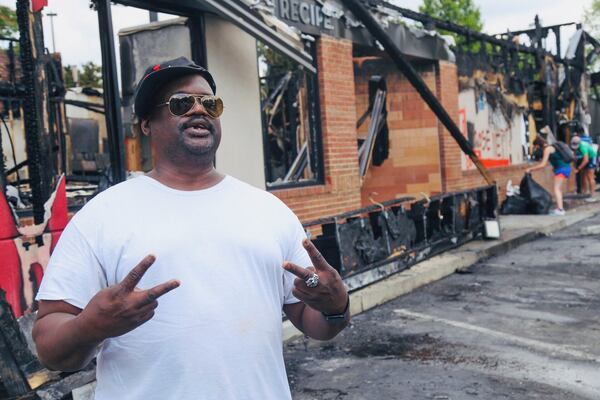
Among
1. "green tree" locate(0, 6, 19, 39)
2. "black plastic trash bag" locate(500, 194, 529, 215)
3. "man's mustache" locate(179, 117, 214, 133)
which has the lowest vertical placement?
"black plastic trash bag" locate(500, 194, 529, 215)

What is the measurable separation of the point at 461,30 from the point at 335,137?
776 cm

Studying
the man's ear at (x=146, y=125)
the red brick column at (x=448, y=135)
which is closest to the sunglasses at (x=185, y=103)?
the man's ear at (x=146, y=125)

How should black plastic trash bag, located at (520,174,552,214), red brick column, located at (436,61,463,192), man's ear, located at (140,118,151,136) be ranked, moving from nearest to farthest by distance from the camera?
man's ear, located at (140,118,151,136) < red brick column, located at (436,61,463,192) < black plastic trash bag, located at (520,174,552,214)

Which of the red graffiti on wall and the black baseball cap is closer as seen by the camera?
the black baseball cap

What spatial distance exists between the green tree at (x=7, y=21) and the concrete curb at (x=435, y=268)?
140 inches

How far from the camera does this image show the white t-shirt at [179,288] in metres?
1.98

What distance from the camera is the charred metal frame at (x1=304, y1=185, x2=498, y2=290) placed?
7.65 metres

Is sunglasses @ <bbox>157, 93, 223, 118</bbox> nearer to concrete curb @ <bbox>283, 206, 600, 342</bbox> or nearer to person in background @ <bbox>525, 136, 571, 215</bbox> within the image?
concrete curb @ <bbox>283, 206, 600, 342</bbox>

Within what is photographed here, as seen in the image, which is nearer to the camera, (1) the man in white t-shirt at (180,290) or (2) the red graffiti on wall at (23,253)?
(1) the man in white t-shirt at (180,290)

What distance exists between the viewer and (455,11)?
41.2m

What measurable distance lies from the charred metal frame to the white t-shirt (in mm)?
4789

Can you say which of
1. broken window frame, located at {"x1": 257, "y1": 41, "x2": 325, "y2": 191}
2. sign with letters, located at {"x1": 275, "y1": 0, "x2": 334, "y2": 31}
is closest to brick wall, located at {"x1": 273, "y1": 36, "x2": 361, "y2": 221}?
broken window frame, located at {"x1": 257, "y1": 41, "x2": 325, "y2": 191}

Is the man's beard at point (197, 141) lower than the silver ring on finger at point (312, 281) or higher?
higher

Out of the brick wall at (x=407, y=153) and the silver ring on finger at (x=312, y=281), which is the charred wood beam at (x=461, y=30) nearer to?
the brick wall at (x=407, y=153)
